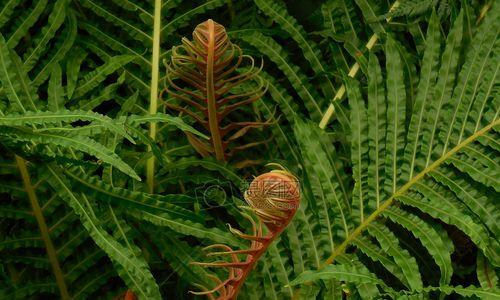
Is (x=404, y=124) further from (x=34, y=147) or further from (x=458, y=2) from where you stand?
(x=34, y=147)

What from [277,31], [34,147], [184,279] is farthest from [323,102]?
[34,147]

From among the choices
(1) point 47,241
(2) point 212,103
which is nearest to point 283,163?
(2) point 212,103

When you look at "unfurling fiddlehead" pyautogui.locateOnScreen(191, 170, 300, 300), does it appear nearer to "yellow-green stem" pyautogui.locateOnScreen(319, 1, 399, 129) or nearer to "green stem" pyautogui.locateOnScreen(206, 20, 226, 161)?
"green stem" pyautogui.locateOnScreen(206, 20, 226, 161)

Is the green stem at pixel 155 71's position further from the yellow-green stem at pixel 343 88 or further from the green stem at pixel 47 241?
the yellow-green stem at pixel 343 88

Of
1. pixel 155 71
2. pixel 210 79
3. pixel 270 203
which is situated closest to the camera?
pixel 270 203

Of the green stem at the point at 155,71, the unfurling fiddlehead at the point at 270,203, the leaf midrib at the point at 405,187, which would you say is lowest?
the leaf midrib at the point at 405,187

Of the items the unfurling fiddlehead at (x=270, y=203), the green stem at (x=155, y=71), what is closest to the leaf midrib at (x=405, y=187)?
the unfurling fiddlehead at (x=270, y=203)

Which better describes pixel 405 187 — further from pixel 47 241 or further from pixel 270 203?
pixel 47 241

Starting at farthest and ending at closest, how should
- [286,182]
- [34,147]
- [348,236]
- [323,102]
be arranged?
1. [323,102]
2. [348,236]
3. [34,147]
4. [286,182]
